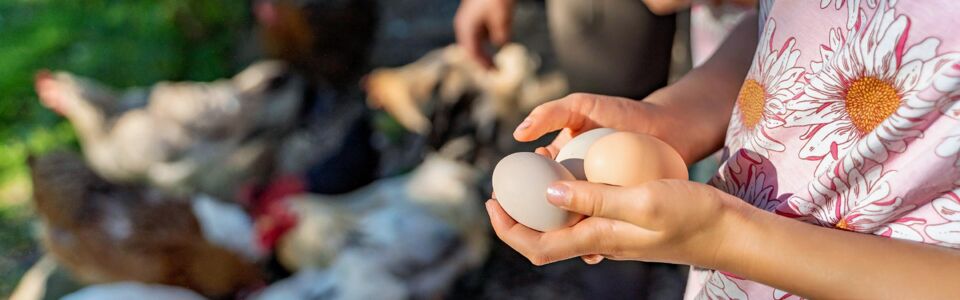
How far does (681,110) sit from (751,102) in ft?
0.31

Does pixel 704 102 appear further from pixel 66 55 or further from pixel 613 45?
pixel 66 55

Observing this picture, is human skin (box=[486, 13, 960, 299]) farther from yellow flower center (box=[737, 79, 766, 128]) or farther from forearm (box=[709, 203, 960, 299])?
yellow flower center (box=[737, 79, 766, 128])

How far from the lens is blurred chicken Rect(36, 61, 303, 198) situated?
1107 mm

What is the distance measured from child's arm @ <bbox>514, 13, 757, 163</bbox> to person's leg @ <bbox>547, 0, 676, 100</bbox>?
210 mm

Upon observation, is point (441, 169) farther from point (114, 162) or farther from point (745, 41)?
point (745, 41)

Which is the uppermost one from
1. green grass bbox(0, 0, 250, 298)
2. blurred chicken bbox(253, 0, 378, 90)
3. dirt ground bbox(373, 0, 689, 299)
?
green grass bbox(0, 0, 250, 298)

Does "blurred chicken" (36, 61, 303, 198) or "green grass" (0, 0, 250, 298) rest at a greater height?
"green grass" (0, 0, 250, 298)

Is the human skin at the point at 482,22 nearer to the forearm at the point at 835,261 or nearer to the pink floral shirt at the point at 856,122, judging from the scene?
the pink floral shirt at the point at 856,122

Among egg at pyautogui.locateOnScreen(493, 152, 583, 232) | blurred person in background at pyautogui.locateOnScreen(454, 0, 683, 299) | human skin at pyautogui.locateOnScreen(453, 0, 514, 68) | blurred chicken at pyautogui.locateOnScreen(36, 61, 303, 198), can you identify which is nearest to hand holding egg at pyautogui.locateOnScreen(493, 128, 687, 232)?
egg at pyautogui.locateOnScreen(493, 152, 583, 232)

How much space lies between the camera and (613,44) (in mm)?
946

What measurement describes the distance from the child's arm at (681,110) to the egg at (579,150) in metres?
0.02

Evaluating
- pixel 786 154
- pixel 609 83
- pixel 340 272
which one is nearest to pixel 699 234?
pixel 786 154

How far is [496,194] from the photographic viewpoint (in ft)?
2.04

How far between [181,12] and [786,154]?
95 centimetres
